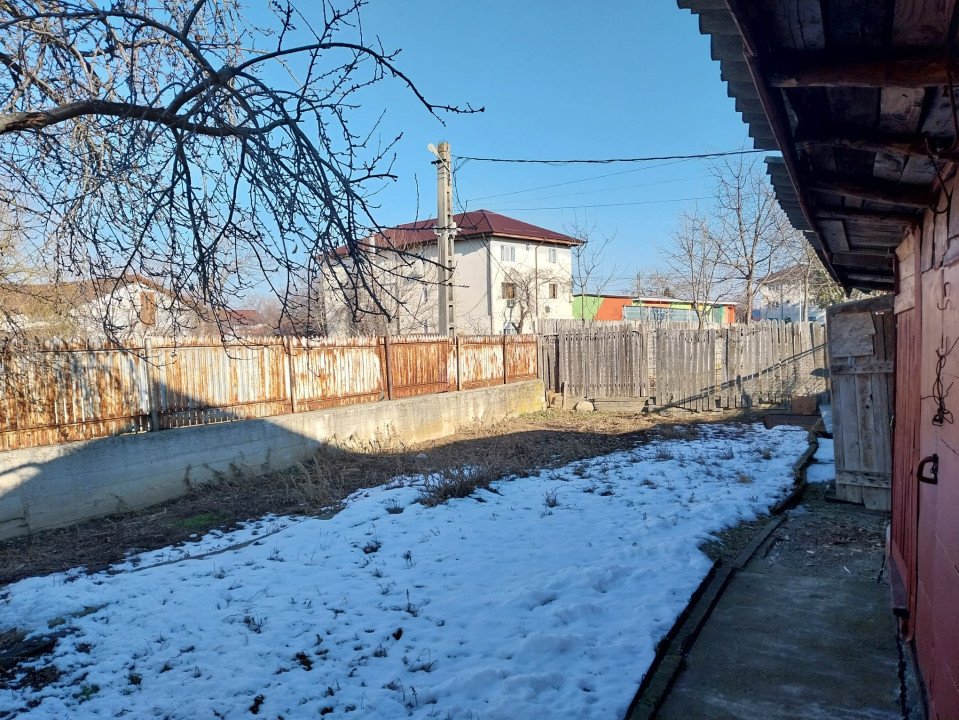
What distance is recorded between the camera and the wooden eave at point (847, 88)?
181 cm

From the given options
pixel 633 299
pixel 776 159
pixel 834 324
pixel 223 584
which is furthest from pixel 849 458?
pixel 633 299

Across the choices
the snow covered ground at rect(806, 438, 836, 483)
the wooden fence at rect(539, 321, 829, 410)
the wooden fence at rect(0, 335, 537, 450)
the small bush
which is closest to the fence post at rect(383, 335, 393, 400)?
the wooden fence at rect(0, 335, 537, 450)

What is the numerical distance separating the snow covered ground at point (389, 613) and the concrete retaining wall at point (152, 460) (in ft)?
5.89

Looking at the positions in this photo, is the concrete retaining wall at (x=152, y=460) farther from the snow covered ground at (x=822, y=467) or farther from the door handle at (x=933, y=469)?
the door handle at (x=933, y=469)

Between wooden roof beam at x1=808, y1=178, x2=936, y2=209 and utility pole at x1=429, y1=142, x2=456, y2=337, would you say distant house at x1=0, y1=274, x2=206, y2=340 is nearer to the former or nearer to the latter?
wooden roof beam at x1=808, y1=178, x2=936, y2=209

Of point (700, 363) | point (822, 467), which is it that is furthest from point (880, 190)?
point (700, 363)

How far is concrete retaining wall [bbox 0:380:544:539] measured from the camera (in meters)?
6.50

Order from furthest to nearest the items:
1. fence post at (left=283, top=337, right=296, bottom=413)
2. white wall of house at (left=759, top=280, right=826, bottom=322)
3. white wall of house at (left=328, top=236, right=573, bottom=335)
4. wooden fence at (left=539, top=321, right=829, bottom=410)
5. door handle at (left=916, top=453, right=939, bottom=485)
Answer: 1. white wall of house at (left=759, top=280, right=826, bottom=322)
2. white wall of house at (left=328, top=236, right=573, bottom=335)
3. wooden fence at (left=539, top=321, right=829, bottom=410)
4. fence post at (left=283, top=337, right=296, bottom=413)
5. door handle at (left=916, top=453, right=939, bottom=485)

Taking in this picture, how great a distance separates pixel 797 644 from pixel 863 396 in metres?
3.69

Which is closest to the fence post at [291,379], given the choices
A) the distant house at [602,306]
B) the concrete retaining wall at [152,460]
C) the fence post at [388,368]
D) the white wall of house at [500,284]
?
the concrete retaining wall at [152,460]

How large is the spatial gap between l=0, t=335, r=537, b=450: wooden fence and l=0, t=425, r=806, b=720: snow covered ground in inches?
73.0

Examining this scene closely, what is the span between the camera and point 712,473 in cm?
818

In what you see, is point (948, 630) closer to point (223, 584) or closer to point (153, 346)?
point (223, 584)

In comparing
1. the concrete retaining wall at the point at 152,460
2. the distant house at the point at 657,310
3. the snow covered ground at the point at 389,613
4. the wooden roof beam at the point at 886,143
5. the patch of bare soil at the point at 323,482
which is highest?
the distant house at the point at 657,310
